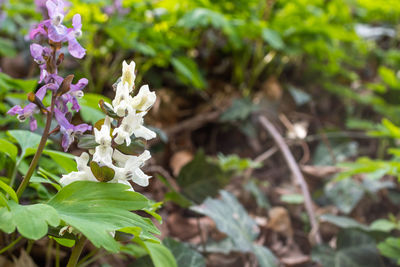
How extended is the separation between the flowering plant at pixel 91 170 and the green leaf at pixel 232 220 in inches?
24.6

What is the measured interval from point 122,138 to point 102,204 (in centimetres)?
12

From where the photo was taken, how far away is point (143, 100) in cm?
72

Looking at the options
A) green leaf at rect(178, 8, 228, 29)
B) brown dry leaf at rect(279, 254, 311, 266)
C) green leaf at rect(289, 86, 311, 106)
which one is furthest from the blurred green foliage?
brown dry leaf at rect(279, 254, 311, 266)

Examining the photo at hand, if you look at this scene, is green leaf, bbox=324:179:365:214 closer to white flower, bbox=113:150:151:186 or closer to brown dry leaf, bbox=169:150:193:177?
brown dry leaf, bbox=169:150:193:177

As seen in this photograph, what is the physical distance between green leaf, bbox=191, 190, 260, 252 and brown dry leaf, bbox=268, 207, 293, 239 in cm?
39

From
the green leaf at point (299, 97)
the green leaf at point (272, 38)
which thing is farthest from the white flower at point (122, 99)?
the green leaf at point (299, 97)

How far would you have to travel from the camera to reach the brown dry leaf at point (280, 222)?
1.92 meters

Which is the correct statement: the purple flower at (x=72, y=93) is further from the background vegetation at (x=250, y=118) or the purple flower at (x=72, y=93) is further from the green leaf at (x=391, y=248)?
the green leaf at (x=391, y=248)

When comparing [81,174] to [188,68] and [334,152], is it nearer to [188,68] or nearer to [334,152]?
[188,68]

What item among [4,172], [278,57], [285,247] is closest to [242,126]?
[278,57]

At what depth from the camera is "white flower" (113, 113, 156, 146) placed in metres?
0.69

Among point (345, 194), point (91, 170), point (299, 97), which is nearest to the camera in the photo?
point (91, 170)

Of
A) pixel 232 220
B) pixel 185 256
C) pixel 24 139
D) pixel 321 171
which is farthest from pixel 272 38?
pixel 24 139

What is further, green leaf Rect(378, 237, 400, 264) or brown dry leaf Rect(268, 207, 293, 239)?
brown dry leaf Rect(268, 207, 293, 239)
